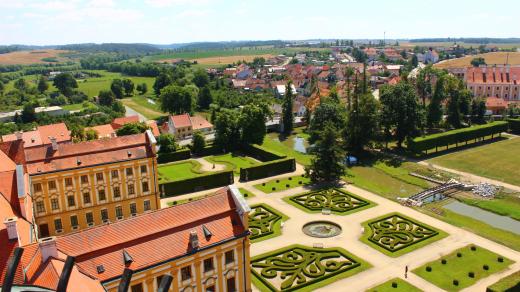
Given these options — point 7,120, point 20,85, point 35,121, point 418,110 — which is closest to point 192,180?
point 418,110

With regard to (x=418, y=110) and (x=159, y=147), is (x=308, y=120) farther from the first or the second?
(x=159, y=147)

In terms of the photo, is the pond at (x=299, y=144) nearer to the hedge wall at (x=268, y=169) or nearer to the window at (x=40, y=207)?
the hedge wall at (x=268, y=169)

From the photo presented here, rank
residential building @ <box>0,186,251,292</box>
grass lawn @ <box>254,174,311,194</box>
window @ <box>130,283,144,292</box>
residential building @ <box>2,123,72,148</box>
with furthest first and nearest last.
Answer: residential building @ <box>2,123,72,148</box>
grass lawn @ <box>254,174,311,194</box>
window @ <box>130,283,144,292</box>
residential building @ <box>0,186,251,292</box>

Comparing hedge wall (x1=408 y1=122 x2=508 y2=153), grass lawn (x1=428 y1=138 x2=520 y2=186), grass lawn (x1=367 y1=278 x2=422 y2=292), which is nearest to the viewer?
grass lawn (x1=367 y1=278 x2=422 y2=292)

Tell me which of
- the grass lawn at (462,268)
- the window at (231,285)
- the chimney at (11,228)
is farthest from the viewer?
the grass lawn at (462,268)

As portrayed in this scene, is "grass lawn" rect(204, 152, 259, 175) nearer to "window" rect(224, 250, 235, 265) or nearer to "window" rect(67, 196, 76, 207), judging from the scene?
"window" rect(67, 196, 76, 207)

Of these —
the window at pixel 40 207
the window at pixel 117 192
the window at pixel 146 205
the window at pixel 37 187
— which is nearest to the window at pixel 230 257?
the window at pixel 117 192

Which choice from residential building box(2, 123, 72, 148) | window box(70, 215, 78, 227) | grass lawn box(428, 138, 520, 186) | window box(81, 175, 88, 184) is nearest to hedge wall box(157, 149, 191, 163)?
residential building box(2, 123, 72, 148)
